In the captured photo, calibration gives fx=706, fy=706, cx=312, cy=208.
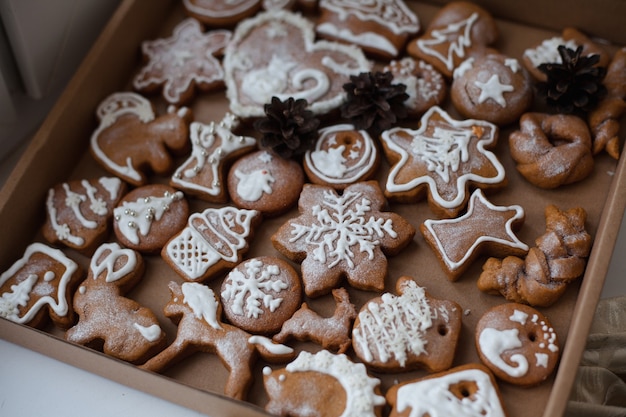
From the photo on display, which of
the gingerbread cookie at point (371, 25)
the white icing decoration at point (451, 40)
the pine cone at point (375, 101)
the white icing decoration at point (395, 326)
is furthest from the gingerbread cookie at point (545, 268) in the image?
the gingerbread cookie at point (371, 25)

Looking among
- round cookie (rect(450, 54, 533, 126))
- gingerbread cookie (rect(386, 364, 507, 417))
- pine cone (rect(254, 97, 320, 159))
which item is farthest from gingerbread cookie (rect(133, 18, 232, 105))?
gingerbread cookie (rect(386, 364, 507, 417))

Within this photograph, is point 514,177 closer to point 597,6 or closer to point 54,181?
point 597,6

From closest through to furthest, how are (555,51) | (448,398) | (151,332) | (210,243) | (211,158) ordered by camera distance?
1. (448,398)
2. (151,332)
3. (210,243)
4. (211,158)
5. (555,51)

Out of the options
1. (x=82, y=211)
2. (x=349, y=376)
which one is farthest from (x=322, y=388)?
(x=82, y=211)

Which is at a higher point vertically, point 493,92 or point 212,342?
point 493,92

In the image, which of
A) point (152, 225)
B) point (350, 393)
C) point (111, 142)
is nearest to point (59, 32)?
point (111, 142)

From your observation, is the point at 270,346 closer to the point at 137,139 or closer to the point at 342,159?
the point at 342,159

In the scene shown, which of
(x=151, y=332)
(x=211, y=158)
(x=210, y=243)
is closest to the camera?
(x=151, y=332)

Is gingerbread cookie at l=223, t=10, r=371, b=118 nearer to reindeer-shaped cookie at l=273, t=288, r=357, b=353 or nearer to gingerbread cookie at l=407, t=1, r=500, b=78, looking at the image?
gingerbread cookie at l=407, t=1, r=500, b=78
